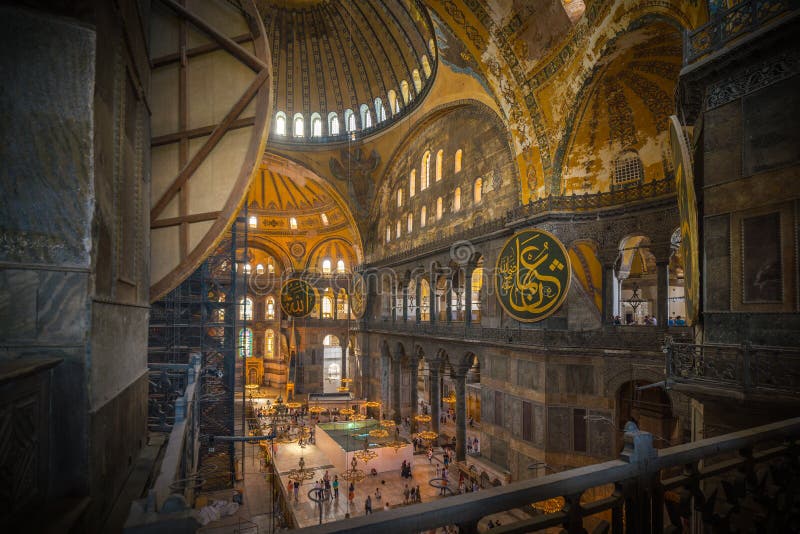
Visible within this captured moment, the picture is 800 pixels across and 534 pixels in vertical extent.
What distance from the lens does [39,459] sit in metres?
1.85

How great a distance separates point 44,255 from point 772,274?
6.29 metres

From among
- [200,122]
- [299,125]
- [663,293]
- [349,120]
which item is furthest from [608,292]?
[299,125]

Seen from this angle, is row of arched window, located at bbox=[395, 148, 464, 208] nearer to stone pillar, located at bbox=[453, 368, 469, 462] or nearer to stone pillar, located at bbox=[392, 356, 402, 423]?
stone pillar, located at bbox=[453, 368, 469, 462]

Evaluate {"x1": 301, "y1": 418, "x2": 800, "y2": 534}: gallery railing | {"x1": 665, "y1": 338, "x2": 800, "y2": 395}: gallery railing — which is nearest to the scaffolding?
{"x1": 665, "y1": 338, "x2": 800, "y2": 395}: gallery railing

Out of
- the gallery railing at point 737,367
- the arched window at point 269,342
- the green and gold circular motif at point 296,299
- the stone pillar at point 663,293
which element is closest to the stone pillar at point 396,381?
the green and gold circular motif at point 296,299

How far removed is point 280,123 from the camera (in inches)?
967

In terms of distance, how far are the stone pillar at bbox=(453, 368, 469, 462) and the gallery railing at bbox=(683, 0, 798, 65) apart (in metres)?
13.0

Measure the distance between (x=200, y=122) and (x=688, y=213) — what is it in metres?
5.61

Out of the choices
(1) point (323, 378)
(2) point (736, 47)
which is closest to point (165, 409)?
(2) point (736, 47)

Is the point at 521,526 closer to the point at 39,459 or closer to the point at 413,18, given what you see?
the point at 39,459

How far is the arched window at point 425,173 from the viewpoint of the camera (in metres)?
19.9

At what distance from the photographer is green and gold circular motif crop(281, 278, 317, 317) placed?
24.3 m

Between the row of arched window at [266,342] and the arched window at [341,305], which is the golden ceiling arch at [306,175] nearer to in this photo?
the arched window at [341,305]

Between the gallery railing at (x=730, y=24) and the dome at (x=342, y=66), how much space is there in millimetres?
13258
